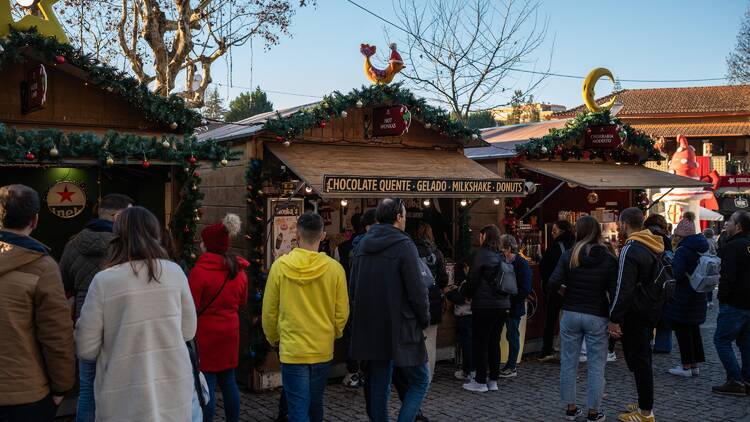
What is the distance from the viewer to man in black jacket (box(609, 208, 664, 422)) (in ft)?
17.9

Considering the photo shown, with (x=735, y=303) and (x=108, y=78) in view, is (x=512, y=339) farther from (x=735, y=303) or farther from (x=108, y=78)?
(x=108, y=78)

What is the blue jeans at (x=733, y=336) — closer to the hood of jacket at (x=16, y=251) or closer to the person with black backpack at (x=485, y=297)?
the person with black backpack at (x=485, y=297)

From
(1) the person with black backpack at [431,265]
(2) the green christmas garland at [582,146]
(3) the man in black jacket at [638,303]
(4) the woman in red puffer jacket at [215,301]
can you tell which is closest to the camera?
(4) the woman in red puffer jacket at [215,301]

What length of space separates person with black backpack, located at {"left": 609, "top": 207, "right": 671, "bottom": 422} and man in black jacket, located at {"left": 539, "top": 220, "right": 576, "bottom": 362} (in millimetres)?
2390

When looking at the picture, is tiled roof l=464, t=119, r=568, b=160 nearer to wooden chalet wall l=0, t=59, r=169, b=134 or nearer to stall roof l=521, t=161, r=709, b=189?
stall roof l=521, t=161, r=709, b=189

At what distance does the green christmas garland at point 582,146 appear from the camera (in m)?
9.70

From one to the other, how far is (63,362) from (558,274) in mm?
4306

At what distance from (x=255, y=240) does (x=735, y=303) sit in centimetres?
510

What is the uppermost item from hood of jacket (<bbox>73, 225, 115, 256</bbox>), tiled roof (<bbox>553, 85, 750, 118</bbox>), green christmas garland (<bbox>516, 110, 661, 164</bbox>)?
tiled roof (<bbox>553, 85, 750, 118</bbox>)

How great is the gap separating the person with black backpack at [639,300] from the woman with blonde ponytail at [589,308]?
11 cm

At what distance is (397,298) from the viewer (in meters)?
4.61

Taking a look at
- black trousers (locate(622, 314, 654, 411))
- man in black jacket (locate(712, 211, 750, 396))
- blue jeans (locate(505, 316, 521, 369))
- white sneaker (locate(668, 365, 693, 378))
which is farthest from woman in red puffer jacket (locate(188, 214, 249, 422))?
white sneaker (locate(668, 365, 693, 378))

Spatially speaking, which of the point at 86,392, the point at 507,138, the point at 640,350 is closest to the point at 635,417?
the point at 640,350

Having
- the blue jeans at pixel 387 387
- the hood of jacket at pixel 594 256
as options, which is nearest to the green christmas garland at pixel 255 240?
the blue jeans at pixel 387 387
